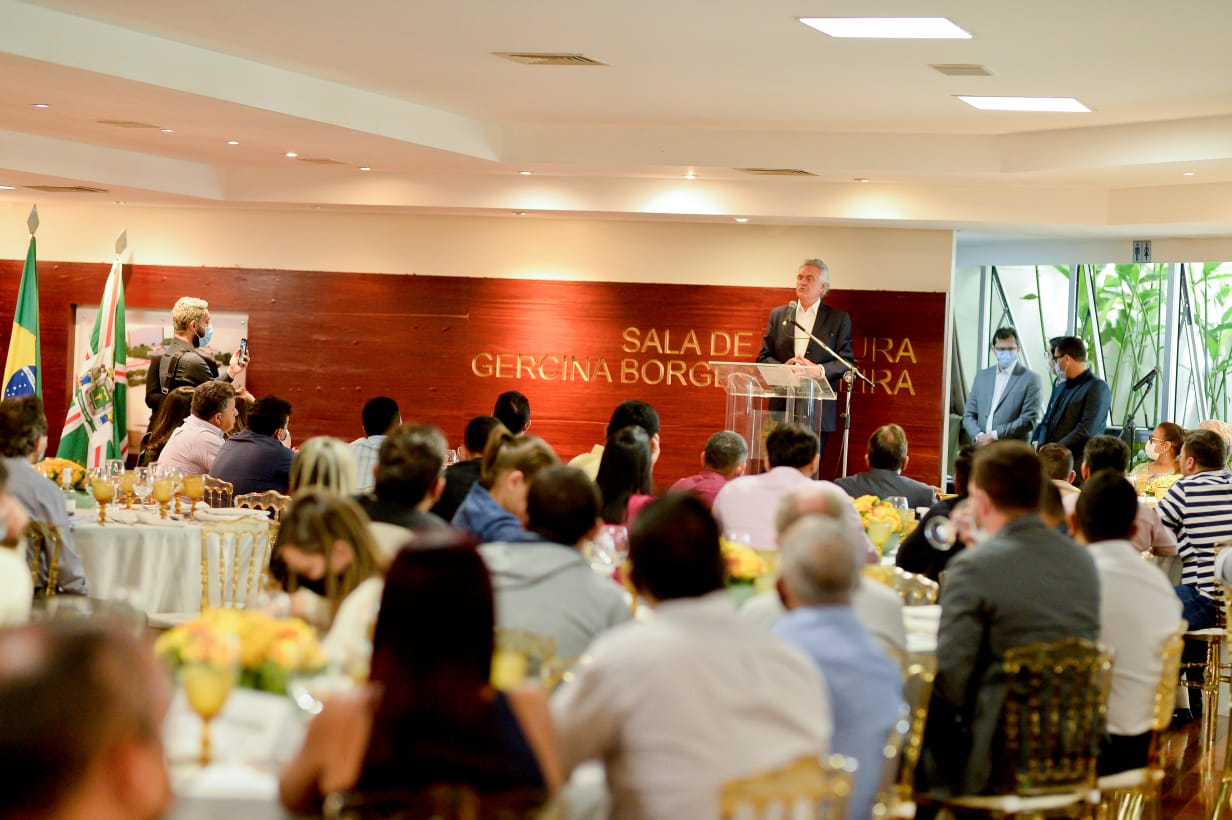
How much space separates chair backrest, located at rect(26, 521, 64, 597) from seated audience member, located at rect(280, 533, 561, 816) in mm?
4151

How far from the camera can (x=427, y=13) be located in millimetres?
7309

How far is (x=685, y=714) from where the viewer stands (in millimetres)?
2934

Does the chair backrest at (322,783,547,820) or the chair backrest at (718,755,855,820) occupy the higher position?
the chair backrest at (322,783,547,820)

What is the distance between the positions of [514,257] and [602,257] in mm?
800

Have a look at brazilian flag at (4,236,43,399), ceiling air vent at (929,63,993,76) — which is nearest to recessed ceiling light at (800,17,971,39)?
ceiling air vent at (929,63,993,76)

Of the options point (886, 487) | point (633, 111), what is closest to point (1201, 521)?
point (886, 487)

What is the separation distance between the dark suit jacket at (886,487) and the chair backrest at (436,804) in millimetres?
5631

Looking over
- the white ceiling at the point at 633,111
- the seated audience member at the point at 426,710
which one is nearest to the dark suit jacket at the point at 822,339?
the white ceiling at the point at 633,111

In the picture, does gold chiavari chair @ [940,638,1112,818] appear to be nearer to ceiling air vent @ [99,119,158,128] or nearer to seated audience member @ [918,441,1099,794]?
seated audience member @ [918,441,1099,794]

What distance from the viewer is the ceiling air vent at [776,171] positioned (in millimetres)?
11047

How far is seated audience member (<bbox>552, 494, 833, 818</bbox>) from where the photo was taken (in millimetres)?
2941

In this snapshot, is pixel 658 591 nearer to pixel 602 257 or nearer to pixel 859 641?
pixel 859 641

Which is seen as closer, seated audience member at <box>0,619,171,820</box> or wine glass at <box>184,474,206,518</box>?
seated audience member at <box>0,619,171,820</box>

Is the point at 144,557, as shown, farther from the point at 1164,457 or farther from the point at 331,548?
the point at 1164,457
